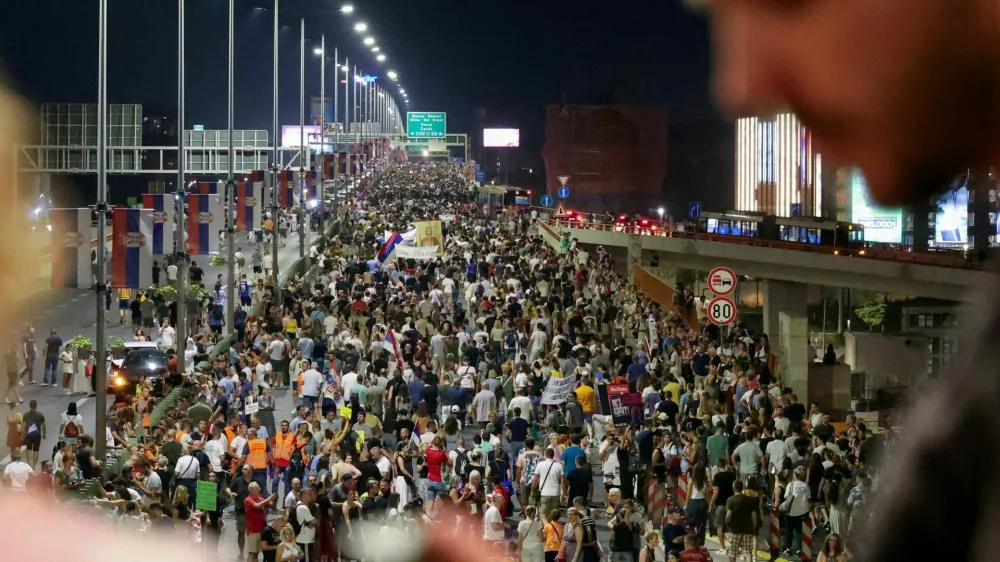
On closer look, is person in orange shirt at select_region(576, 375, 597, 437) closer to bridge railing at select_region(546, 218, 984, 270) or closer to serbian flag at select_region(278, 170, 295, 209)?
bridge railing at select_region(546, 218, 984, 270)

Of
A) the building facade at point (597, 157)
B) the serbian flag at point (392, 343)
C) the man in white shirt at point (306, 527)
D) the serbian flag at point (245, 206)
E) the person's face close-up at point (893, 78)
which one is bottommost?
the man in white shirt at point (306, 527)

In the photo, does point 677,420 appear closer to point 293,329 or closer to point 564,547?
point 564,547

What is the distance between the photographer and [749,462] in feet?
55.2

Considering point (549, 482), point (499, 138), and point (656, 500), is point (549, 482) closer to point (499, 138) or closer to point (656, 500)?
point (656, 500)

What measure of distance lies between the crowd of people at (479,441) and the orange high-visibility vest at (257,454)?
3 cm

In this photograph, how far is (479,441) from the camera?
1869 cm

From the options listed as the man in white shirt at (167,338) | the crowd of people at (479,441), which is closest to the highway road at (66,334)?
the crowd of people at (479,441)

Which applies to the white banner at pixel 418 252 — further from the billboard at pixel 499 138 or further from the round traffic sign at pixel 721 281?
the billboard at pixel 499 138

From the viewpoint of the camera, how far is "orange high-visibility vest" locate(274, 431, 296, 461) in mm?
18266

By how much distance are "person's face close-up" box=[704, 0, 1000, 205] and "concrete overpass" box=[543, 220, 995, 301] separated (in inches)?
1211

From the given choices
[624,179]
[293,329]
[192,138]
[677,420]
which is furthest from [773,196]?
[677,420]

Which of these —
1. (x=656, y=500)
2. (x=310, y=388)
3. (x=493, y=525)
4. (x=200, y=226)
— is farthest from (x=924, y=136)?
(x=200, y=226)

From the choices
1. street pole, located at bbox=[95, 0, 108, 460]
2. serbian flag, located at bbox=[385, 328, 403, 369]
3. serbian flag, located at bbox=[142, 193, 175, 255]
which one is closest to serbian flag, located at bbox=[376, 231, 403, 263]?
serbian flag, located at bbox=[142, 193, 175, 255]

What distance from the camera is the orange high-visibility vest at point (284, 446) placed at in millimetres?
18266
